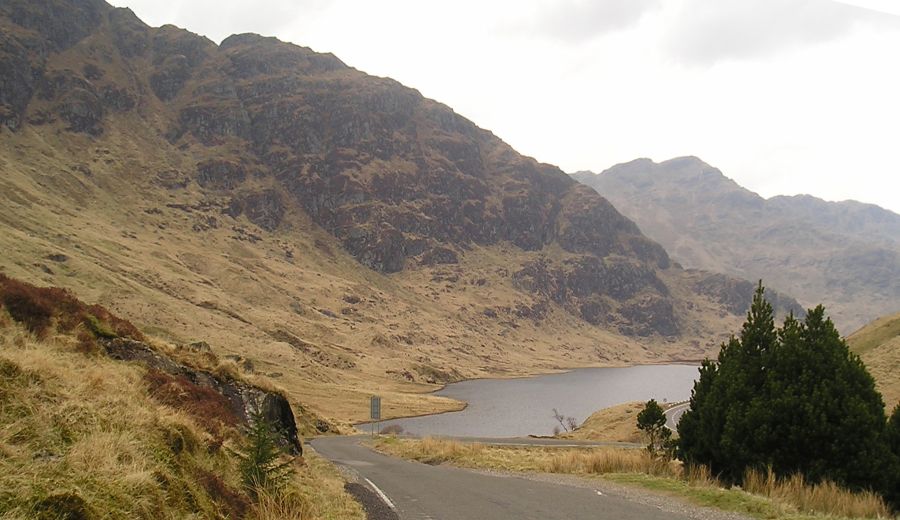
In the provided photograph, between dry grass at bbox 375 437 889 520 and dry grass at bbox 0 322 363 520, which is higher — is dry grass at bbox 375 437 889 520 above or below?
below

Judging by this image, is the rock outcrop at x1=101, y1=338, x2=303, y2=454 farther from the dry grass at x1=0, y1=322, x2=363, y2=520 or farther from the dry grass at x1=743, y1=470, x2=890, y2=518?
the dry grass at x1=743, y1=470, x2=890, y2=518

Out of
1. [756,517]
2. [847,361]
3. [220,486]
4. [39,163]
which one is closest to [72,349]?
[220,486]

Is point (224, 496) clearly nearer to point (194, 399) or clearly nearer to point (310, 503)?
point (310, 503)

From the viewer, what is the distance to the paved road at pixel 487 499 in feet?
41.1

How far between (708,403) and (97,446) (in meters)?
16.7

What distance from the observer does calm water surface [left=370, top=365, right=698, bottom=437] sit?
82.9 meters

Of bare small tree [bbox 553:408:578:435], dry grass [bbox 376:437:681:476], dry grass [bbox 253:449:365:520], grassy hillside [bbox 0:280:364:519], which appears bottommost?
bare small tree [bbox 553:408:578:435]

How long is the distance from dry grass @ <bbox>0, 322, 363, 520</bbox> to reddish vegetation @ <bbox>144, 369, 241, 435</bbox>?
1.55m

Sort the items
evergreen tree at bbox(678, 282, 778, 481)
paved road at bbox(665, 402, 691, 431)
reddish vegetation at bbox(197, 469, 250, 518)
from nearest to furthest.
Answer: reddish vegetation at bbox(197, 469, 250, 518) → evergreen tree at bbox(678, 282, 778, 481) → paved road at bbox(665, 402, 691, 431)

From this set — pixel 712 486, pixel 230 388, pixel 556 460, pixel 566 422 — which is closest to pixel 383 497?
pixel 230 388

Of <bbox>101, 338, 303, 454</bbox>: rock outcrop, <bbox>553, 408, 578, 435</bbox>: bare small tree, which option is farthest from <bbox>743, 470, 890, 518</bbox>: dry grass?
<bbox>553, 408, 578, 435</bbox>: bare small tree

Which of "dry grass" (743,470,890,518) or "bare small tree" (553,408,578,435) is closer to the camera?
"dry grass" (743,470,890,518)

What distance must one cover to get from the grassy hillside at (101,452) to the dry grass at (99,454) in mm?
14

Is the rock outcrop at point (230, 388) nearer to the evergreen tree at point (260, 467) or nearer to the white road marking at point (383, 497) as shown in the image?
the white road marking at point (383, 497)
